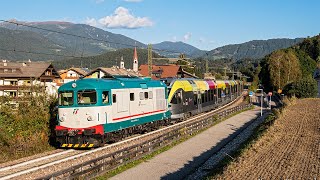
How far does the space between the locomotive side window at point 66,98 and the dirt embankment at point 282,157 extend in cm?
839

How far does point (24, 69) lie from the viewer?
58312 mm

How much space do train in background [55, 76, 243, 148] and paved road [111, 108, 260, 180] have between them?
293cm

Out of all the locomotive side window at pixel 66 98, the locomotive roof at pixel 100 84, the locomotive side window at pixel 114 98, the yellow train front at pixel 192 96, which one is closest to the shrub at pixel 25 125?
the locomotive side window at pixel 66 98

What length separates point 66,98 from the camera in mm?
19203

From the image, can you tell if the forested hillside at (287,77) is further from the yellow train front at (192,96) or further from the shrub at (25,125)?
the shrub at (25,125)

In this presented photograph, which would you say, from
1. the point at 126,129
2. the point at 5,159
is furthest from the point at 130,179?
the point at 126,129

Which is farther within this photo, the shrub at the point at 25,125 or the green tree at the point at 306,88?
the green tree at the point at 306,88

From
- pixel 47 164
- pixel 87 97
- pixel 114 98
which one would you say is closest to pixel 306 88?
pixel 114 98

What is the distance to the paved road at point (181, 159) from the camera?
47.4ft

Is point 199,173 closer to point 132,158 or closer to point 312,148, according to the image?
point 132,158

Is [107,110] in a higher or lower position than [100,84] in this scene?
lower

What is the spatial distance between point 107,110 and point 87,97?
1.14m

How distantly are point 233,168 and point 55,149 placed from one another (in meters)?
9.20

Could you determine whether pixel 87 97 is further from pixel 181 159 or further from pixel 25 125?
pixel 181 159
